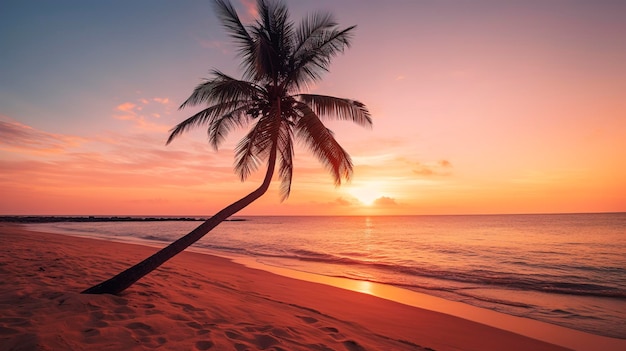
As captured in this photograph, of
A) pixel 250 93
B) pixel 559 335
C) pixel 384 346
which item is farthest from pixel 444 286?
pixel 250 93

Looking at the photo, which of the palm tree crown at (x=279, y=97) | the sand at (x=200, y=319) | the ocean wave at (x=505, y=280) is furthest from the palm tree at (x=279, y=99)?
the ocean wave at (x=505, y=280)

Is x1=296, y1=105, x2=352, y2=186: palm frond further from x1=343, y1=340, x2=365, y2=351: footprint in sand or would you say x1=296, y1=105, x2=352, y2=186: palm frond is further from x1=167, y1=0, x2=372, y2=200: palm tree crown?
x1=343, y1=340, x2=365, y2=351: footprint in sand

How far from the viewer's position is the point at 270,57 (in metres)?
7.74

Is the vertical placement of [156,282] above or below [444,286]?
above

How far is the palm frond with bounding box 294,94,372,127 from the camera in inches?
333

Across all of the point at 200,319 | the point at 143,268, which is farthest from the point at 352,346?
the point at 143,268

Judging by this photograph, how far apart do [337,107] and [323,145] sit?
1391 mm

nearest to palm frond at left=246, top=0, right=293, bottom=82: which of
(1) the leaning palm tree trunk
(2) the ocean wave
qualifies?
(1) the leaning palm tree trunk

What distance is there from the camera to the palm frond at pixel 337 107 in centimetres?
847

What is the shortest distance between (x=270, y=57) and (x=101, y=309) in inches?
248

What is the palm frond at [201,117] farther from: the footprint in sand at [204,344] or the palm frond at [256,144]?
the footprint in sand at [204,344]

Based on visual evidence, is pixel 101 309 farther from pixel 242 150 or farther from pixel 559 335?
pixel 559 335

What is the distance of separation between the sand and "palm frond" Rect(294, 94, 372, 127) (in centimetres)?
511

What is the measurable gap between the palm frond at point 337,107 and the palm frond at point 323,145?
0.61 m
